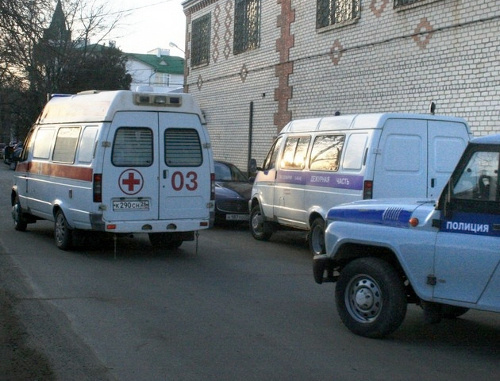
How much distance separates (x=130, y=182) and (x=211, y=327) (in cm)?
464

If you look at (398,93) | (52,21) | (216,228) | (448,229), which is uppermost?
(52,21)

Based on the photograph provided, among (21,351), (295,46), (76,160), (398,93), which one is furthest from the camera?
(295,46)

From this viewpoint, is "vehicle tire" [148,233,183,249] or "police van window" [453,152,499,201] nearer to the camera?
"police van window" [453,152,499,201]

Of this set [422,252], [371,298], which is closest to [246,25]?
[371,298]

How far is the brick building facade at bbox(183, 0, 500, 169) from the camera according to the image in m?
14.3

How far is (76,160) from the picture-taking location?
11750 mm

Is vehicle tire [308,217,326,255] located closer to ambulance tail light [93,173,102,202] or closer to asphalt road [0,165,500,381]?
asphalt road [0,165,500,381]

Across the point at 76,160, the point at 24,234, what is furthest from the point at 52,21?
the point at 76,160

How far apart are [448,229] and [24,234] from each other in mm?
10248

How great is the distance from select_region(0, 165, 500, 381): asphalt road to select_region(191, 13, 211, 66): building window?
60.0ft

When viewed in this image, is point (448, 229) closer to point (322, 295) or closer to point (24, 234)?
point (322, 295)

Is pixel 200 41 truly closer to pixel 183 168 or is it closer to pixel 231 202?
pixel 231 202

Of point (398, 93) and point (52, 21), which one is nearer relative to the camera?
point (398, 93)

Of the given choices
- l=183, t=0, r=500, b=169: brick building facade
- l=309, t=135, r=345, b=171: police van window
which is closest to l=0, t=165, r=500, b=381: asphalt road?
l=309, t=135, r=345, b=171: police van window
